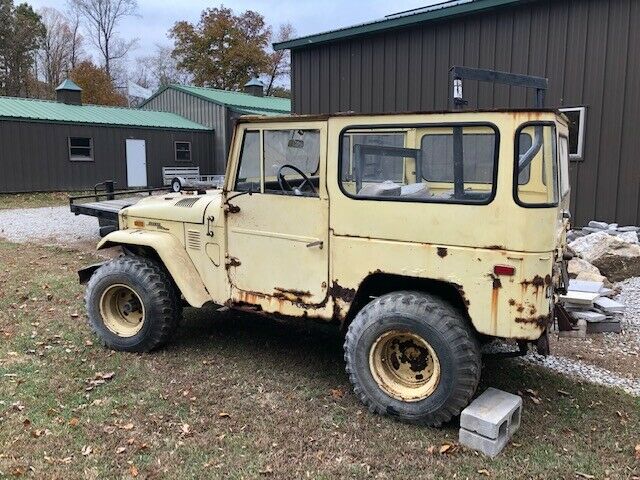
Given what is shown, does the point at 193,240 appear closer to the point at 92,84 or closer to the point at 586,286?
the point at 586,286

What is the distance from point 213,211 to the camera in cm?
468

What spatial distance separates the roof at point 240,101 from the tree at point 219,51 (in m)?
11.3

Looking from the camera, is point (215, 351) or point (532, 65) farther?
point (532, 65)

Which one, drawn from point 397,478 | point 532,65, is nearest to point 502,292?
point 397,478

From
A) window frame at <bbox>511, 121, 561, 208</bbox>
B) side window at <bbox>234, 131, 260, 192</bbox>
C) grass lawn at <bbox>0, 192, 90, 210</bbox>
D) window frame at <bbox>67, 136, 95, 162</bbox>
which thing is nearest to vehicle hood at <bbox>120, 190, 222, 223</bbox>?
side window at <bbox>234, 131, 260, 192</bbox>

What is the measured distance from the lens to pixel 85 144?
22547mm

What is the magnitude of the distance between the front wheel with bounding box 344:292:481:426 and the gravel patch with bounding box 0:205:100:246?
883 cm

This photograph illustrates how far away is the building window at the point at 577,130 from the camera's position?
9328 mm

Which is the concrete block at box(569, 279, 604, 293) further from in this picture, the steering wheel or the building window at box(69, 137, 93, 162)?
the building window at box(69, 137, 93, 162)

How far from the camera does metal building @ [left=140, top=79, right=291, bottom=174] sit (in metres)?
26.6

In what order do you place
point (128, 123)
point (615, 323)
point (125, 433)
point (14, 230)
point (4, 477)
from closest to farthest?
point (4, 477) → point (125, 433) → point (615, 323) → point (14, 230) → point (128, 123)

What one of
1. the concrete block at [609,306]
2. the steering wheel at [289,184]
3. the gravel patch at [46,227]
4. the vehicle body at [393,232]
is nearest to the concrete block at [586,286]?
the concrete block at [609,306]

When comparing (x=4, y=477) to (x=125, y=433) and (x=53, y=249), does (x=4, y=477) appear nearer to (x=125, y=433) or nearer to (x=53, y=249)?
(x=125, y=433)

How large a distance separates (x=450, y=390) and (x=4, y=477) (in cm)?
274
